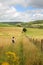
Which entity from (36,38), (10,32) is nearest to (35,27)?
(36,38)

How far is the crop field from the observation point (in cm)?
466

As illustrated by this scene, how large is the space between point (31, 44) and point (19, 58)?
391 millimetres

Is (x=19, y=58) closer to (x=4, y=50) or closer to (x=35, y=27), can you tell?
(x=4, y=50)

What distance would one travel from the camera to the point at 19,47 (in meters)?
4.74

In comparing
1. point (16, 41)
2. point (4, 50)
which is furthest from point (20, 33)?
point (4, 50)

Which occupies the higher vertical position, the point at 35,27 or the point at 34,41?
the point at 35,27

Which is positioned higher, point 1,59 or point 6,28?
point 6,28

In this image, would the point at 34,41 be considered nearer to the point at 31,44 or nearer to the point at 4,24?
the point at 31,44

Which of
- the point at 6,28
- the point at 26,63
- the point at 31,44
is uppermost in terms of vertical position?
the point at 6,28

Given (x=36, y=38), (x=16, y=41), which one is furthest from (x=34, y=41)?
(x=16, y=41)

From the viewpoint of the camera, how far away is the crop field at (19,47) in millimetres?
4664

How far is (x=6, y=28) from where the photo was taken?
4707mm

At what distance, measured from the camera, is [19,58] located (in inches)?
183

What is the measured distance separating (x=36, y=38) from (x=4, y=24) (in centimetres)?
72
